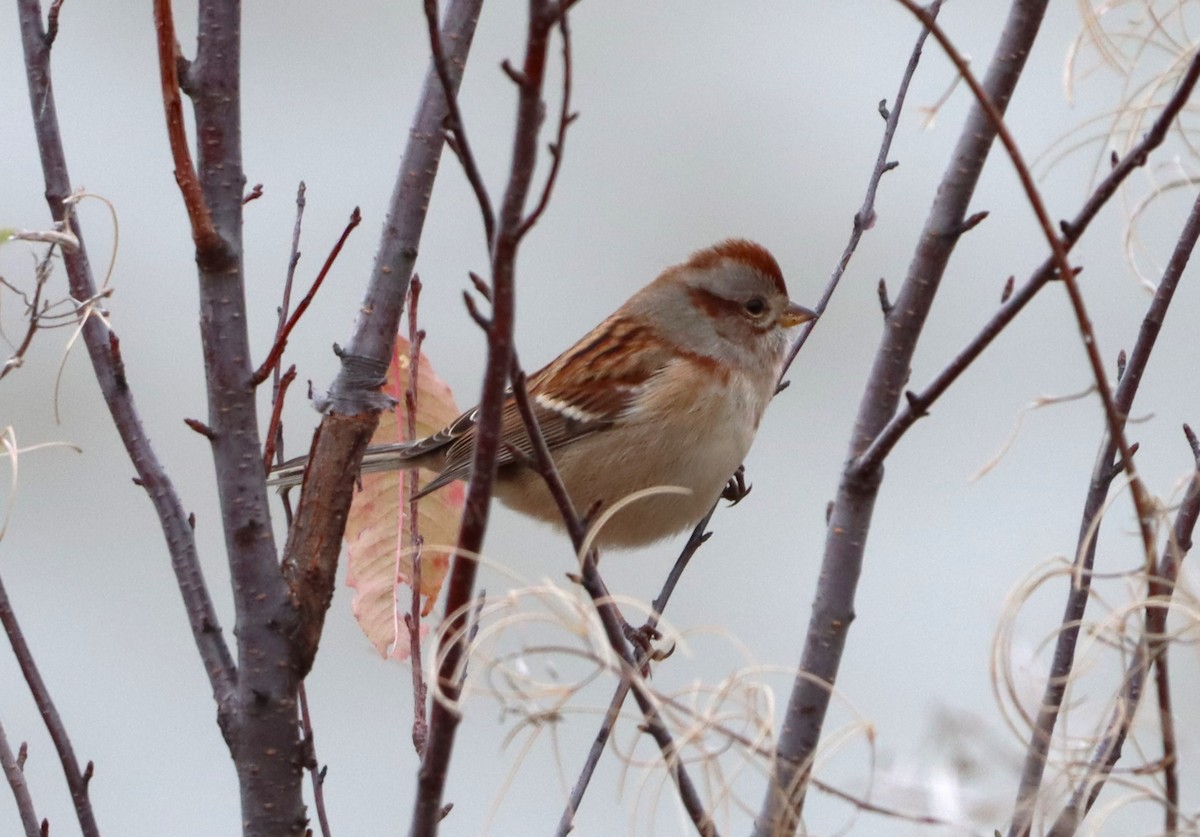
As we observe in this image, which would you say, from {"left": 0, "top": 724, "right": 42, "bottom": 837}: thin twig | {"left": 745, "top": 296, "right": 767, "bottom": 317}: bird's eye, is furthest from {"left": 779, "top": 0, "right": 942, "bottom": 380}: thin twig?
{"left": 0, "top": 724, "right": 42, "bottom": 837}: thin twig

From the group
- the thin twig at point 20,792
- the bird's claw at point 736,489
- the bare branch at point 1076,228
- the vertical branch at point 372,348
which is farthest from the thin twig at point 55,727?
the bird's claw at point 736,489

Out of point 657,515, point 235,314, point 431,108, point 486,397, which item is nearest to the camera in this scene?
point 486,397

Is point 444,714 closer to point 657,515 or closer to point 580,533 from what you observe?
point 580,533

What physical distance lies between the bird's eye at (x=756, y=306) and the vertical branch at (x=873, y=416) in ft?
4.79

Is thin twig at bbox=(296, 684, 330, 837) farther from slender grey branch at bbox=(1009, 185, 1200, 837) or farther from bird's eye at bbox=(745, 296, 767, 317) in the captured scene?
bird's eye at bbox=(745, 296, 767, 317)

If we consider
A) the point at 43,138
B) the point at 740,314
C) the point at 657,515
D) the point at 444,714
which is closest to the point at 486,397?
the point at 444,714

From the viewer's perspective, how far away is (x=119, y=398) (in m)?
1.55

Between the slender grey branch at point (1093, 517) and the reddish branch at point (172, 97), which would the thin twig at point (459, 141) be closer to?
the reddish branch at point (172, 97)

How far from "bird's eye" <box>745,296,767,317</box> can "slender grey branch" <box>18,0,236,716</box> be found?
1.52 m

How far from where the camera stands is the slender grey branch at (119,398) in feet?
4.96

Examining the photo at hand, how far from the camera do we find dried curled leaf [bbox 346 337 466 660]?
1.85 meters

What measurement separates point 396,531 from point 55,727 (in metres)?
0.58

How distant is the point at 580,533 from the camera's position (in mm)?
1315

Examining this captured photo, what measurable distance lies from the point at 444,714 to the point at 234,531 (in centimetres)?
50
